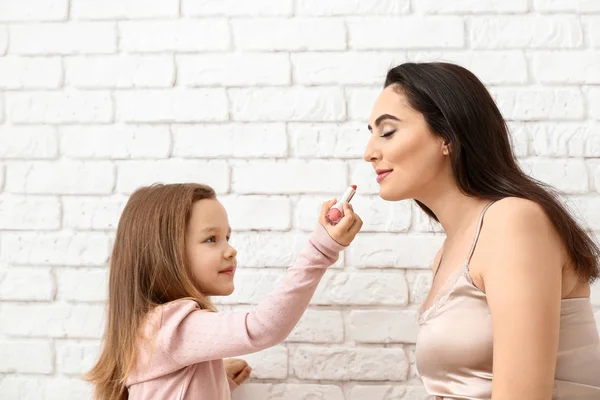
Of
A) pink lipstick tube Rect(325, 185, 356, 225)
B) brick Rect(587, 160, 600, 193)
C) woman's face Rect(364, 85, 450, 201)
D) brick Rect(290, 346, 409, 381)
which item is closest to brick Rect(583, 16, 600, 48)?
brick Rect(587, 160, 600, 193)

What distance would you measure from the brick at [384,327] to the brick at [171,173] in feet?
1.59

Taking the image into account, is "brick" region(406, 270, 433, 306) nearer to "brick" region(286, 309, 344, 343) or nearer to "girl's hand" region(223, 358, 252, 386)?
"brick" region(286, 309, 344, 343)

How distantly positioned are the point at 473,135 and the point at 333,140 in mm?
522

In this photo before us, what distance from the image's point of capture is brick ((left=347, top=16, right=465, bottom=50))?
1.75 m

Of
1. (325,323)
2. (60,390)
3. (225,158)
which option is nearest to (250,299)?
(325,323)

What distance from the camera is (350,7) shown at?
1.77 metres

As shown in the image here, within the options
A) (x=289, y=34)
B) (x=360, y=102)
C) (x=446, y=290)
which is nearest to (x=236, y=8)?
(x=289, y=34)

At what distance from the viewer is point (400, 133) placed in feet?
4.37

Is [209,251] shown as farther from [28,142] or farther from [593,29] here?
[593,29]

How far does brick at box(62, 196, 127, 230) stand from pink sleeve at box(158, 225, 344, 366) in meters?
0.48

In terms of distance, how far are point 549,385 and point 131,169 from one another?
116 centimetres

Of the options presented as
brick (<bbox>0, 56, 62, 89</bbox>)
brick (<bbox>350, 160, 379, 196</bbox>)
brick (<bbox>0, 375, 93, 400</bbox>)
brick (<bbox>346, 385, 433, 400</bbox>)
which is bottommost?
brick (<bbox>0, 375, 93, 400</bbox>)

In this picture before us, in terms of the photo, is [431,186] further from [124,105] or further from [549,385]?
[124,105]

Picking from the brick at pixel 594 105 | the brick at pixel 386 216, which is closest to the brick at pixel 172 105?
the brick at pixel 386 216
